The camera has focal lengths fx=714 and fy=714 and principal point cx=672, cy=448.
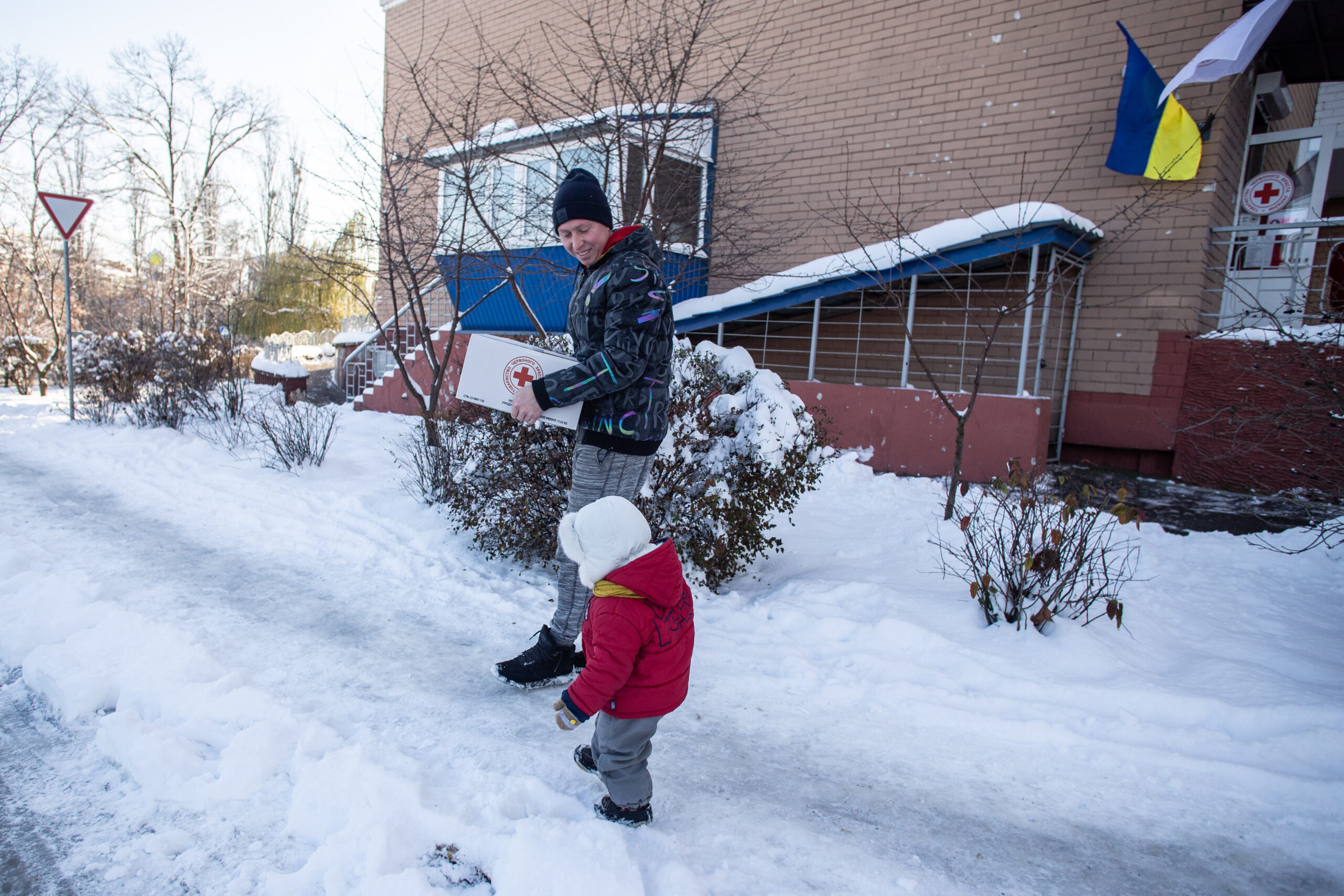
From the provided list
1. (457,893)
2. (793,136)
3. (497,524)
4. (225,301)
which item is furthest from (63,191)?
(457,893)

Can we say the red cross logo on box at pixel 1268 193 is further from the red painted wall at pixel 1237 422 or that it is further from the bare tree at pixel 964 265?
the red painted wall at pixel 1237 422

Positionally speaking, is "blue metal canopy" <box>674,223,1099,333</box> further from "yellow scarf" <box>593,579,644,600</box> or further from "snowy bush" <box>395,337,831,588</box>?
"yellow scarf" <box>593,579,644,600</box>

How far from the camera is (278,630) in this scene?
10.2ft

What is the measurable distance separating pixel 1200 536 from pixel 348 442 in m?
7.81

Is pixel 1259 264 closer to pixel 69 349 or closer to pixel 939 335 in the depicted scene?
pixel 939 335

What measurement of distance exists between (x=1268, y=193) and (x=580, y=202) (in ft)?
29.5

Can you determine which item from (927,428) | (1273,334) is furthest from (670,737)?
(1273,334)

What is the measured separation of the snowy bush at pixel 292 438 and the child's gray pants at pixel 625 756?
4.92 m

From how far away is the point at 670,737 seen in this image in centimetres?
247

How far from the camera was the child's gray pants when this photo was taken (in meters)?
1.88

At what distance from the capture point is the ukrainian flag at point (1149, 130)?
754cm

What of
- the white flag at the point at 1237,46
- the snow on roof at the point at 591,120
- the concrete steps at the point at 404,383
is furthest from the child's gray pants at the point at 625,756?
the concrete steps at the point at 404,383

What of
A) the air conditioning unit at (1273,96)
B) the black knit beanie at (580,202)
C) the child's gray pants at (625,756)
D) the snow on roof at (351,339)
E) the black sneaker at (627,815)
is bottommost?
the black sneaker at (627,815)

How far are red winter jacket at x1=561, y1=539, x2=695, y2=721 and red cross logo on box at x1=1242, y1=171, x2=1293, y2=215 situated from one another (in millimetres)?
9268
